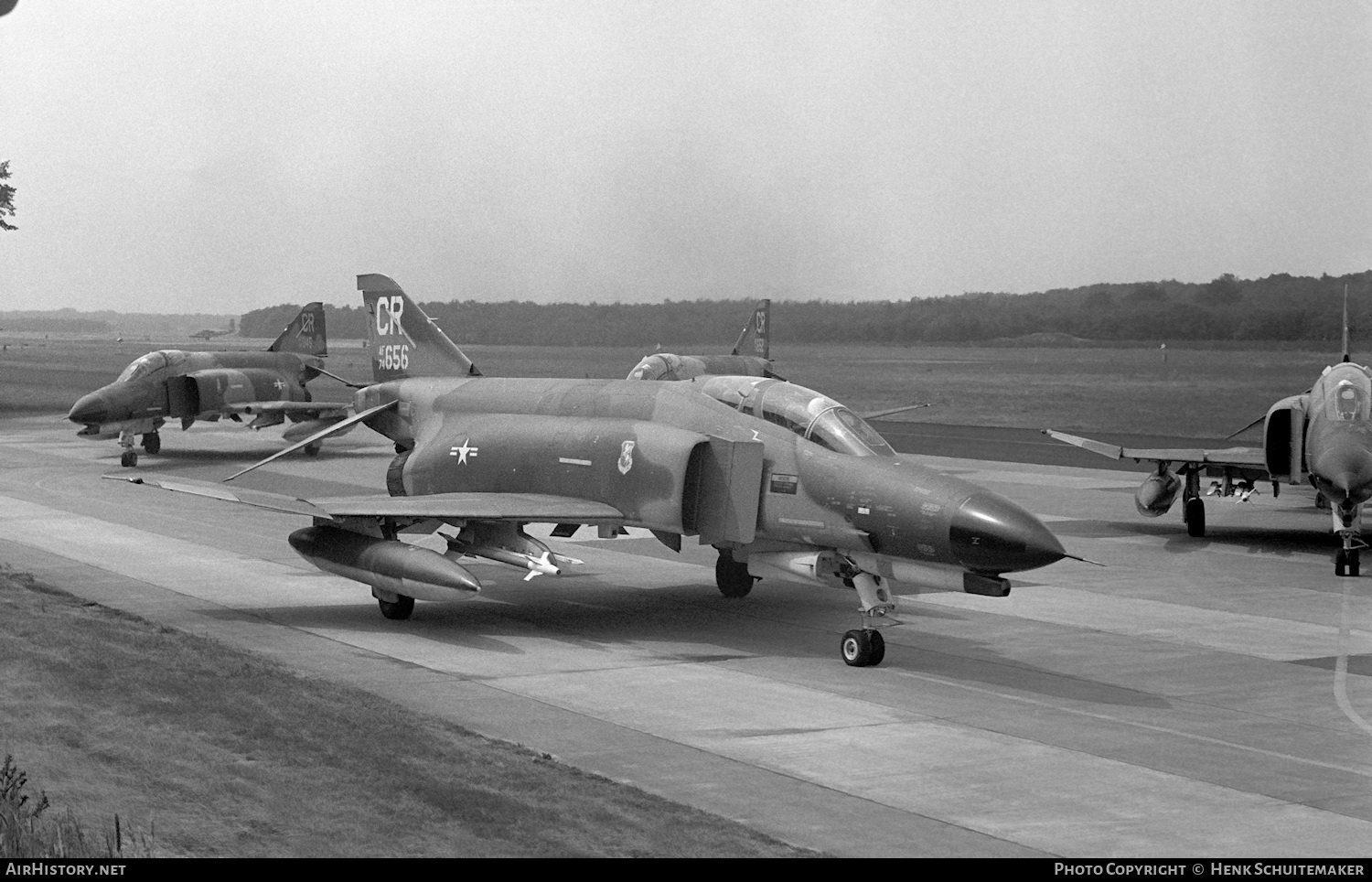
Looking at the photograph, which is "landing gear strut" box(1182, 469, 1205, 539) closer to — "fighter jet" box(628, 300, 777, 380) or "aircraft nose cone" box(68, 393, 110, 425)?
"fighter jet" box(628, 300, 777, 380)

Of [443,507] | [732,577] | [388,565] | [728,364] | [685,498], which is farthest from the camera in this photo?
[728,364]

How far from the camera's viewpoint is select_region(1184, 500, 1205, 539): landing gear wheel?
26.4 metres

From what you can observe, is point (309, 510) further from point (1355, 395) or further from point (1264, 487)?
point (1264, 487)

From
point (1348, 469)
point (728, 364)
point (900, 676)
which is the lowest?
point (900, 676)

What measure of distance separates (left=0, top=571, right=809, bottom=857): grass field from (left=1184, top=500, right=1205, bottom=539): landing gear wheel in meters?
17.4

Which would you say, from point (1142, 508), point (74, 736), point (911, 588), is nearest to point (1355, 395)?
point (1142, 508)

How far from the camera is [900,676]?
14.9 metres

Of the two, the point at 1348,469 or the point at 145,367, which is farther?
the point at 145,367

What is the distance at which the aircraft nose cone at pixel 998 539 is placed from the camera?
1400 cm

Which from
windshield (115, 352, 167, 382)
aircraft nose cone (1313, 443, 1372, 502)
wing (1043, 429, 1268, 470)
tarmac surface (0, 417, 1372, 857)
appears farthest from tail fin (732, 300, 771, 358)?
aircraft nose cone (1313, 443, 1372, 502)

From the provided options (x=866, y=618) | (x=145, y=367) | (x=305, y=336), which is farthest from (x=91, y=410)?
(x=866, y=618)

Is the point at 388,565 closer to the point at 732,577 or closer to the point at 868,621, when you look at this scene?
the point at 732,577

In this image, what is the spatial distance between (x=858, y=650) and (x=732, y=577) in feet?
14.8
